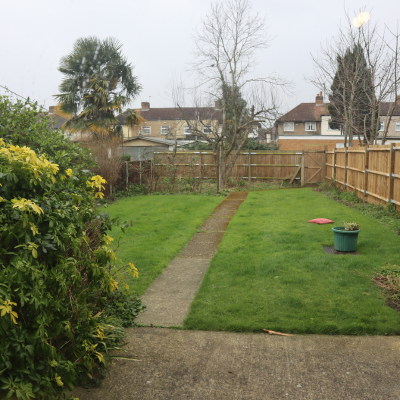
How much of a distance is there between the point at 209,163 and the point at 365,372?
18040mm

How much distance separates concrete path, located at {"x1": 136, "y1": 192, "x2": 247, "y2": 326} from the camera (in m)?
4.67

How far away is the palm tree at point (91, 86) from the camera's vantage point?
1931 cm

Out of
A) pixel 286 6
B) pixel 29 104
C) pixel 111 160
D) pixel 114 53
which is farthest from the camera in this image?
pixel 114 53

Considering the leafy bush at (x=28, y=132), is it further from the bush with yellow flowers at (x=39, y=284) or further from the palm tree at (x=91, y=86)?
the palm tree at (x=91, y=86)

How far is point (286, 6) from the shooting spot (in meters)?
11.1

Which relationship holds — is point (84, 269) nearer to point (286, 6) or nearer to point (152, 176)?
point (286, 6)

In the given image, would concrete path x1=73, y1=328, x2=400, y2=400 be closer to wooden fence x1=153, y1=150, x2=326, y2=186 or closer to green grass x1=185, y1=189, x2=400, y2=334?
green grass x1=185, y1=189, x2=400, y2=334

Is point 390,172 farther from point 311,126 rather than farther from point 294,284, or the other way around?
point 311,126

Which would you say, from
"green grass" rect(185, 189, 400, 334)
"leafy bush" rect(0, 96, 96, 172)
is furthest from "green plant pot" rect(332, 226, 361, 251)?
"leafy bush" rect(0, 96, 96, 172)

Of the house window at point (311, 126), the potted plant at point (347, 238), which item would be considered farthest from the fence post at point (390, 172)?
the house window at point (311, 126)

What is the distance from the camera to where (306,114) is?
143 ft

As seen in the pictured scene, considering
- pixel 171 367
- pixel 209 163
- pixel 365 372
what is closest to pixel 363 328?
pixel 365 372

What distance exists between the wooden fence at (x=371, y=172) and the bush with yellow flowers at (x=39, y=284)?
9189 mm

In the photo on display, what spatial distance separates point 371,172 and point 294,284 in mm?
8080
